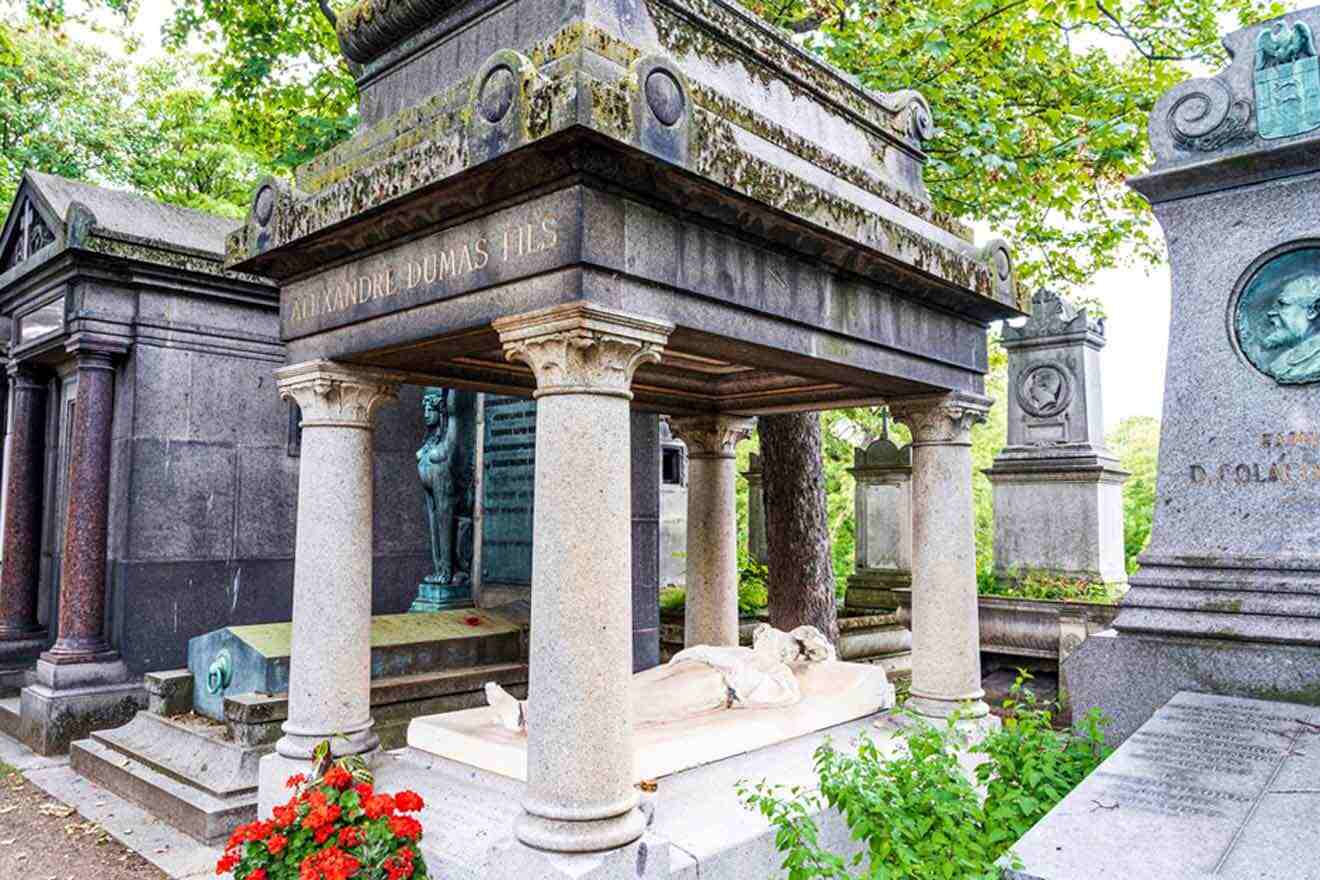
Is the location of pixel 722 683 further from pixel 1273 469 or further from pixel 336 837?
pixel 1273 469

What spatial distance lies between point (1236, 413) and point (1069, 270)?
32.3 feet

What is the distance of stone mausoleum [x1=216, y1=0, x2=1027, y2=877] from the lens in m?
3.66

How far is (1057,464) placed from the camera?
11.2 metres

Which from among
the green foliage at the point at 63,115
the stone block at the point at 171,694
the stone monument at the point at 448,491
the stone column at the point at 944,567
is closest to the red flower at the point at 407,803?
the stone column at the point at 944,567

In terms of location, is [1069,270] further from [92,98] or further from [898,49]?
[92,98]

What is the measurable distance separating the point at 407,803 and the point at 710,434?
13.8 ft

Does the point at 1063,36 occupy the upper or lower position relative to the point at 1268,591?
upper

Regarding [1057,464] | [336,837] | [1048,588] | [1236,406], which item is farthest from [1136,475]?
[336,837]

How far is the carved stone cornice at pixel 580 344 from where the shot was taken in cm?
369

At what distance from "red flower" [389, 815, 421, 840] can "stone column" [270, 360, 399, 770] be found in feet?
3.43

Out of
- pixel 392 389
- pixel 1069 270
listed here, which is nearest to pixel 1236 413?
pixel 392 389

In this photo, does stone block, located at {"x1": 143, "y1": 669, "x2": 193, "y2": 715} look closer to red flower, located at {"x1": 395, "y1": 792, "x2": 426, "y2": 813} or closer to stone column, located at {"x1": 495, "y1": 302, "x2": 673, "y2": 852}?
red flower, located at {"x1": 395, "y1": 792, "x2": 426, "y2": 813}

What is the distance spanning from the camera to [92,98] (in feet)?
63.2

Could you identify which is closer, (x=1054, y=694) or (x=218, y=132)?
(x=1054, y=694)
